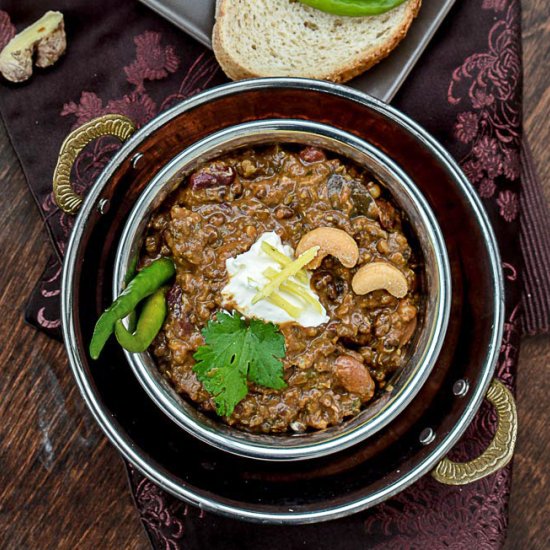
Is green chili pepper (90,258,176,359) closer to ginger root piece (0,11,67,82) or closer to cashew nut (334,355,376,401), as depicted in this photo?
cashew nut (334,355,376,401)

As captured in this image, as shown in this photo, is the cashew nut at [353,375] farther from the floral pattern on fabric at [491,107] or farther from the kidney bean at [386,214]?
the floral pattern on fabric at [491,107]

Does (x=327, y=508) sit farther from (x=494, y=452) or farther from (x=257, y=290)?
(x=257, y=290)

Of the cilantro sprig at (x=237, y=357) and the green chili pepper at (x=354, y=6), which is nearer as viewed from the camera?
the cilantro sprig at (x=237, y=357)

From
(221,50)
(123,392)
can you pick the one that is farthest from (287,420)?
(221,50)

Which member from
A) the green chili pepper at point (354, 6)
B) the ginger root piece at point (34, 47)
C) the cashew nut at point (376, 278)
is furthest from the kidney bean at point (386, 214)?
the ginger root piece at point (34, 47)

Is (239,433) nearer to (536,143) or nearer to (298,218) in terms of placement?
(298,218)

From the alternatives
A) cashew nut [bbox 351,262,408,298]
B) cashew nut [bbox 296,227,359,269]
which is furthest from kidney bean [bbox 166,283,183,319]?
cashew nut [bbox 351,262,408,298]
